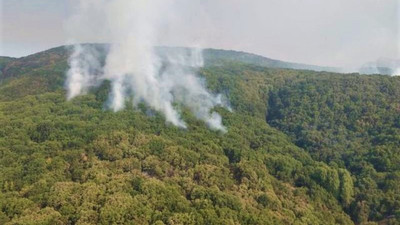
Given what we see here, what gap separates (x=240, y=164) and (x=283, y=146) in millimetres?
25802

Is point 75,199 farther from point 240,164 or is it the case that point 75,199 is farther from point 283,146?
point 283,146

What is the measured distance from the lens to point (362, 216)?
92.1 m

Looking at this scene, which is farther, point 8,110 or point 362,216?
point 8,110

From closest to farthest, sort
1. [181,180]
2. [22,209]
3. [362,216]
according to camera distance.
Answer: [22,209], [181,180], [362,216]

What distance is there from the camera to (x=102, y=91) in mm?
129875

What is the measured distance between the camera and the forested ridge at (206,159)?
2923 inches

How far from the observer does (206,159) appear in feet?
317

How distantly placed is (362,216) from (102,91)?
254 feet

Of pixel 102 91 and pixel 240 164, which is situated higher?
pixel 102 91

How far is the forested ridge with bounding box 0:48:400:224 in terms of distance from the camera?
7425cm

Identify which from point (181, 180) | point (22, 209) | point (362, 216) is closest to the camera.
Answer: point (22, 209)

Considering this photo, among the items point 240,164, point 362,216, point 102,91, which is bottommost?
point 362,216

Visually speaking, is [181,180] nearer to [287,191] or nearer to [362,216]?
[287,191]

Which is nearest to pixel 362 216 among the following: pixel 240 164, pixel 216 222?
pixel 240 164
